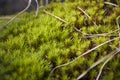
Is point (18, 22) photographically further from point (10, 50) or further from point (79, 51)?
point (79, 51)

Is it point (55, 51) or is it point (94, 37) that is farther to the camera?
point (94, 37)

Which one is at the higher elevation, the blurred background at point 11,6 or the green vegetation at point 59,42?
the green vegetation at point 59,42

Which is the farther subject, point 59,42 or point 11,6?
point 11,6

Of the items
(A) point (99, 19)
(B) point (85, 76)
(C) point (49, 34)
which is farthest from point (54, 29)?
(B) point (85, 76)

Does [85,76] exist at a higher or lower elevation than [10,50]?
lower

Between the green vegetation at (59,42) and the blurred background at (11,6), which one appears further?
the blurred background at (11,6)

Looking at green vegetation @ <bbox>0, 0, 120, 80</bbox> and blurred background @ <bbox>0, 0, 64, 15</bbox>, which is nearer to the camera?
green vegetation @ <bbox>0, 0, 120, 80</bbox>

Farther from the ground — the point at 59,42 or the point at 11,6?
the point at 59,42

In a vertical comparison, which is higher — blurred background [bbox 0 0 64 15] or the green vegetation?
the green vegetation
